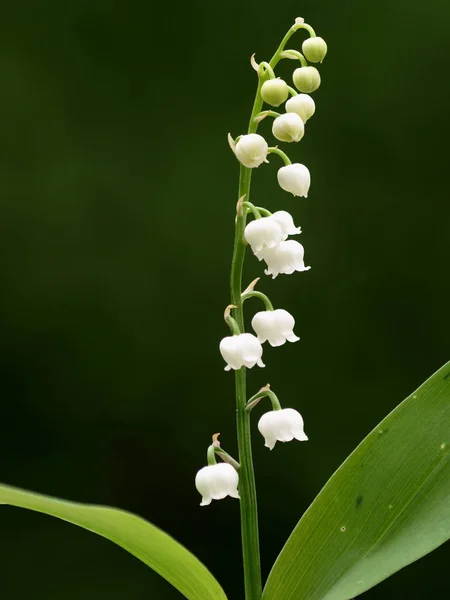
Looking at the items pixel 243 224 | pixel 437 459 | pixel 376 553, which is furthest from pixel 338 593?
pixel 243 224

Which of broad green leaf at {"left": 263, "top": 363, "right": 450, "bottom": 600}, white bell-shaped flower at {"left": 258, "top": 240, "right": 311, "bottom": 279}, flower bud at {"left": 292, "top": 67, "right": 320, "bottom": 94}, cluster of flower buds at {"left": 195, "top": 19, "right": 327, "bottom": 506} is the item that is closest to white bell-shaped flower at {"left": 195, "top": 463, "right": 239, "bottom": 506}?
cluster of flower buds at {"left": 195, "top": 19, "right": 327, "bottom": 506}

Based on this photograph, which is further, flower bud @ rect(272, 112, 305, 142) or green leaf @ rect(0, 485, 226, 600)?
flower bud @ rect(272, 112, 305, 142)

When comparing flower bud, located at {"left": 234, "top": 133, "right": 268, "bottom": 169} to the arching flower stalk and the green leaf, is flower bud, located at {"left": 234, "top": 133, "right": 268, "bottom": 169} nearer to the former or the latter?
the arching flower stalk

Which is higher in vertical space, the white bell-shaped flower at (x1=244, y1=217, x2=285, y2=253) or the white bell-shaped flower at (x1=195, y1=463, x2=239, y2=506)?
the white bell-shaped flower at (x1=244, y1=217, x2=285, y2=253)

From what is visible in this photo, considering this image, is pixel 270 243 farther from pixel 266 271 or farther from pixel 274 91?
pixel 274 91

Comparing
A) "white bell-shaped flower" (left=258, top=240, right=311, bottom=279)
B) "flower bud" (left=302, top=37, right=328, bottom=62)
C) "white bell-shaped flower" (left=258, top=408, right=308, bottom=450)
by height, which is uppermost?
"flower bud" (left=302, top=37, right=328, bottom=62)

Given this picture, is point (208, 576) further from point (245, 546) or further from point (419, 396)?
point (419, 396)

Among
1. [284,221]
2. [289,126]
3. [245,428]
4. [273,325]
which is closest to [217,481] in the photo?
[245,428]
